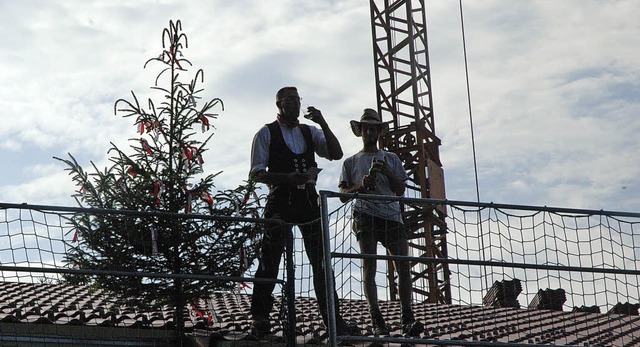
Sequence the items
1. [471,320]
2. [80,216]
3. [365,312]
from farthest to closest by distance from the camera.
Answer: [471,320] < [365,312] < [80,216]

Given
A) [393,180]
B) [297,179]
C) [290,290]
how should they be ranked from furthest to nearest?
1. [393,180]
2. [297,179]
3. [290,290]

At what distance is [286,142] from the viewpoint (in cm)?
1017

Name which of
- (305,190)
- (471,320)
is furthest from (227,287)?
(471,320)

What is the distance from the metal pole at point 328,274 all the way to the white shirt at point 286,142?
1.17 meters

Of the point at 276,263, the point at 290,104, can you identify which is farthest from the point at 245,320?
the point at 290,104

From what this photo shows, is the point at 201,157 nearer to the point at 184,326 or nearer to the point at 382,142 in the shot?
the point at 184,326

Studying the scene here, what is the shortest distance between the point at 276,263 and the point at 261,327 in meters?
0.50

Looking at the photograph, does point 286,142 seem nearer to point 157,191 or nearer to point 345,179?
point 345,179

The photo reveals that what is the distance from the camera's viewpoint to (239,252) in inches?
395

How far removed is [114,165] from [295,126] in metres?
1.48

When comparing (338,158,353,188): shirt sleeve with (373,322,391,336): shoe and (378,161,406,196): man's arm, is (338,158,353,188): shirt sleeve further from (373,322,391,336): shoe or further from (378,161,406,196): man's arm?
(373,322,391,336): shoe

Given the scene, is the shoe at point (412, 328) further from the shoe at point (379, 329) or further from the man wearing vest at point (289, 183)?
the man wearing vest at point (289, 183)

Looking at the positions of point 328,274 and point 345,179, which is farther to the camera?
point 345,179

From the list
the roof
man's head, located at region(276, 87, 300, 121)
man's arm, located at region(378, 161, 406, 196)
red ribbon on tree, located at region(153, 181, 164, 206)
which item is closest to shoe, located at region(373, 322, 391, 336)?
the roof
